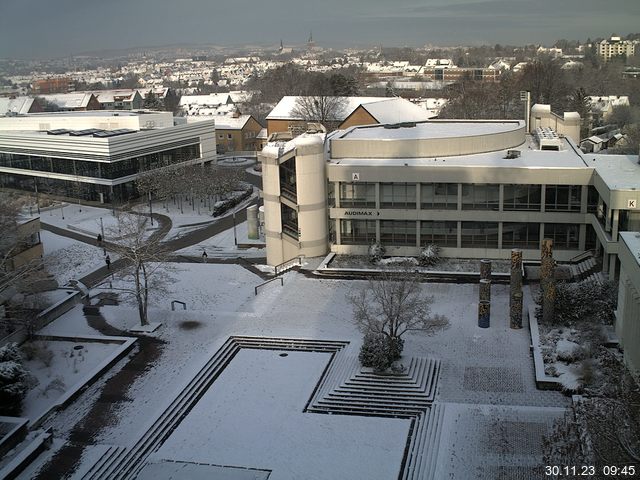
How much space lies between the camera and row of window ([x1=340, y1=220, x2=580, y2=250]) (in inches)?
1528

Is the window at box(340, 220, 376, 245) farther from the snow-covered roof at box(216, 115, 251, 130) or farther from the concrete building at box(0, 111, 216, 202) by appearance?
the snow-covered roof at box(216, 115, 251, 130)

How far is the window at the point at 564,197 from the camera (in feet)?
126

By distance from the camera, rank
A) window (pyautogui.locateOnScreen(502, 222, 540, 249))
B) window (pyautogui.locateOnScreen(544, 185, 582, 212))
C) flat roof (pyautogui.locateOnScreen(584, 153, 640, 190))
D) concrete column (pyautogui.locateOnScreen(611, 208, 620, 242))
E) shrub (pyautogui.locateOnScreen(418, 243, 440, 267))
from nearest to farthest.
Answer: concrete column (pyautogui.locateOnScreen(611, 208, 620, 242)) → flat roof (pyautogui.locateOnScreen(584, 153, 640, 190)) → window (pyautogui.locateOnScreen(544, 185, 582, 212)) → shrub (pyautogui.locateOnScreen(418, 243, 440, 267)) → window (pyautogui.locateOnScreen(502, 222, 540, 249))

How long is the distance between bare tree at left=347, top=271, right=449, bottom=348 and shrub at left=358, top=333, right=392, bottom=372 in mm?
327

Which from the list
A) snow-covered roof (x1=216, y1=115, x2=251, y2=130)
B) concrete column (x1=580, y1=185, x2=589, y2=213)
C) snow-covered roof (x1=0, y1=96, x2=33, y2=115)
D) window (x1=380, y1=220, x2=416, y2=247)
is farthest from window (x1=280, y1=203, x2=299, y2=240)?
snow-covered roof (x1=0, y1=96, x2=33, y2=115)

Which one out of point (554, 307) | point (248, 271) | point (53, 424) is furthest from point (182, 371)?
point (554, 307)

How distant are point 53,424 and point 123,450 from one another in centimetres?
337

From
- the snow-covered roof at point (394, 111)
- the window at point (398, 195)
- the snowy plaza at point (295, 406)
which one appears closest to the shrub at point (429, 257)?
the window at point (398, 195)

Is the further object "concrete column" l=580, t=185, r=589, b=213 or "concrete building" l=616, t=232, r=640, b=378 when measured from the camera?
"concrete column" l=580, t=185, r=589, b=213

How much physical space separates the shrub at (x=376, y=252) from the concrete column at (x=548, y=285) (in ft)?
37.8

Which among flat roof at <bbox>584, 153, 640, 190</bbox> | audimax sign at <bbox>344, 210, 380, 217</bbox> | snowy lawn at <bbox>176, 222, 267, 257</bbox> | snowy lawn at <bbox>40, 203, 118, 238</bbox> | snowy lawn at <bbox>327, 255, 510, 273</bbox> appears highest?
flat roof at <bbox>584, 153, 640, 190</bbox>

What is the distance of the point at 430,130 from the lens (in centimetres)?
4812

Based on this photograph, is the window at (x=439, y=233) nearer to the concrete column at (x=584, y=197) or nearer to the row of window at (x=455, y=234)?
the row of window at (x=455, y=234)

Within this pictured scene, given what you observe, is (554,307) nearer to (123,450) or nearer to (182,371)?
(182,371)
